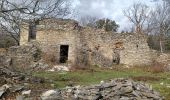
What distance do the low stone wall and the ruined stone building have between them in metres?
15.6

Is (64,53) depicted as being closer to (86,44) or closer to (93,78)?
(86,44)

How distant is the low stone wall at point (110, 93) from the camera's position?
38.2 ft

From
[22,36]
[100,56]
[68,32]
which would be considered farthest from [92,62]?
[22,36]

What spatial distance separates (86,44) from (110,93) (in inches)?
717

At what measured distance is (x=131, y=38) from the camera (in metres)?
30.3

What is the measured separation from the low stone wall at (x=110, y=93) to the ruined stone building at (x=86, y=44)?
15.6 metres

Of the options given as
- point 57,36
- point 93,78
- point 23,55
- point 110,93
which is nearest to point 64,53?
point 57,36

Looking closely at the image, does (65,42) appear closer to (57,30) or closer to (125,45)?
(57,30)

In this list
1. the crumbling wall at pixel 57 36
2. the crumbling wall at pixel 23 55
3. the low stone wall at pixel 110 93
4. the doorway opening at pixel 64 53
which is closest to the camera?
the low stone wall at pixel 110 93

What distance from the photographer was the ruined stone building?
28.8 m

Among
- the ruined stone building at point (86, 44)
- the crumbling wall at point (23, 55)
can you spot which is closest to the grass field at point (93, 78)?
the ruined stone building at point (86, 44)

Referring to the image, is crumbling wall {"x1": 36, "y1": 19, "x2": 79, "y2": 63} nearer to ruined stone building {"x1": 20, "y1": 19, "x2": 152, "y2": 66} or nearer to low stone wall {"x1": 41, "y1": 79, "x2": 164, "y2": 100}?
ruined stone building {"x1": 20, "y1": 19, "x2": 152, "y2": 66}

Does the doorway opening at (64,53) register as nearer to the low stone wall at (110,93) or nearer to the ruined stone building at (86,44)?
the ruined stone building at (86,44)

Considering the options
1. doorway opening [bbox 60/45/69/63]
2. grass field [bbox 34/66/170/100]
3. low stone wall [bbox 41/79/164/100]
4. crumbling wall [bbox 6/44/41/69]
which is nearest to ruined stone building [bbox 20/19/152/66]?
doorway opening [bbox 60/45/69/63]
